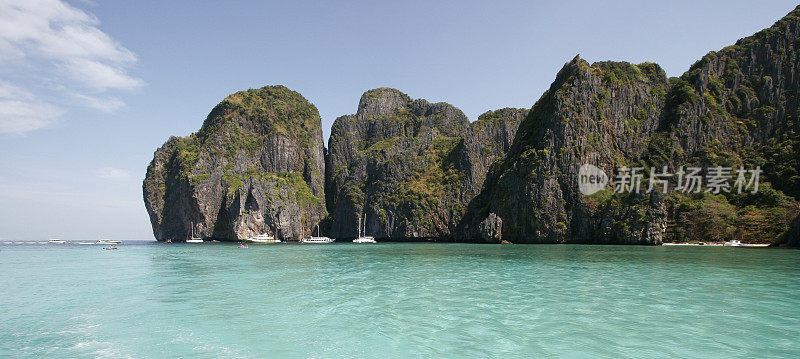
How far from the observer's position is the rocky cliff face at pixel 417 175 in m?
136

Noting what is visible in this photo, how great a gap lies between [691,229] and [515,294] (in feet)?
277

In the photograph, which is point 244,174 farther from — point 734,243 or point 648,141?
point 734,243

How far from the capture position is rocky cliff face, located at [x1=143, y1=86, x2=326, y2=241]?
5468 inches

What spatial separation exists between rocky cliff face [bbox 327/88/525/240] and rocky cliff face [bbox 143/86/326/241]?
15691mm

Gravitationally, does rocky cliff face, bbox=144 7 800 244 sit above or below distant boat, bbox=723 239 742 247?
above

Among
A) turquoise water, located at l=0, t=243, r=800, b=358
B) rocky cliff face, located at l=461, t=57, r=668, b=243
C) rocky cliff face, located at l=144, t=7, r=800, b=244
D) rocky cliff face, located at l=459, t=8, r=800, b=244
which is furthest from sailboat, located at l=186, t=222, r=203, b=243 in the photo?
turquoise water, located at l=0, t=243, r=800, b=358

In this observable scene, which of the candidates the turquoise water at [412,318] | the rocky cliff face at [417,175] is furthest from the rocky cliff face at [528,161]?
the turquoise water at [412,318]

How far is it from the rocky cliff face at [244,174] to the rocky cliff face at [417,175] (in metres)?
15.7

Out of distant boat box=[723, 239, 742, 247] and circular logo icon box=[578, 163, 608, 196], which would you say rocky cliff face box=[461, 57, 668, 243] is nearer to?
circular logo icon box=[578, 163, 608, 196]

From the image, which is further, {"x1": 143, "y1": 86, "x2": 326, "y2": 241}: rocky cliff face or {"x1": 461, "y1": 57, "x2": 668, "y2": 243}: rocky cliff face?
{"x1": 143, "y1": 86, "x2": 326, "y2": 241}: rocky cliff face

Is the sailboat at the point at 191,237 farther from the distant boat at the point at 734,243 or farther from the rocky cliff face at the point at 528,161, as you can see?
the distant boat at the point at 734,243

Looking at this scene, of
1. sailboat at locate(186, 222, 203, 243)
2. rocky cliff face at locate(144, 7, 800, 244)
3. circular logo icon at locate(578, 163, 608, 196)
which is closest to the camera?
rocky cliff face at locate(144, 7, 800, 244)

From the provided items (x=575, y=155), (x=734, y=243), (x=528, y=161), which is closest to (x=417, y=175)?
(x=528, y=161)

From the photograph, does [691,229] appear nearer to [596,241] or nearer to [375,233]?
[596,241]
